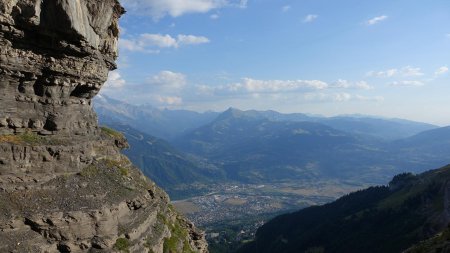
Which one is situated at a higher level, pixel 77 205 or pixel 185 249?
pixel 77 205

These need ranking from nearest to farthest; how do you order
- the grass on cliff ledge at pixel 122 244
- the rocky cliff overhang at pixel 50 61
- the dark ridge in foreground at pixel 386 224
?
the rocky cliff overhang at pixel 50 61 → the grass on cliff ledge at pixel 122 244 → the dark ridge in foreground at pixel 386 224

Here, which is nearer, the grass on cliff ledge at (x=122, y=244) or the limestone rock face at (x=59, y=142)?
the limestone rock face at (x=59, y=142)

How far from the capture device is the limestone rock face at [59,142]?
29.3m

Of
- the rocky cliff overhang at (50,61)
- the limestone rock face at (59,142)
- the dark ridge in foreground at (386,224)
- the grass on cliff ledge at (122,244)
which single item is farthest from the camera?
the dark ridge in foreground at (386,224)

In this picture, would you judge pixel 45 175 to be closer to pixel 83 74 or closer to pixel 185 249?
pixel 83 74

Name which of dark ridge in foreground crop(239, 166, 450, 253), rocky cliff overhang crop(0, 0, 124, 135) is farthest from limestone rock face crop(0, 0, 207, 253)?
dark ridge in foreground crop(239, 166, 450, 253)

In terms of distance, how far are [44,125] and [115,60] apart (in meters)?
11.7

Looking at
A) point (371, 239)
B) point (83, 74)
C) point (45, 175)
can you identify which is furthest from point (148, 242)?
point (371, 239)

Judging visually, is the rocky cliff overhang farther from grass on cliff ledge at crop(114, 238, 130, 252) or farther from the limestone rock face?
grass on cliff ledge at crop(114, 238, 130, 252)

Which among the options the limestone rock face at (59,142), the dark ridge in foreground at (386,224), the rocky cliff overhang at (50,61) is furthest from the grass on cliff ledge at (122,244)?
→ the dark ridge in foreground at (386,224)

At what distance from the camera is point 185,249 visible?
48.0 metres

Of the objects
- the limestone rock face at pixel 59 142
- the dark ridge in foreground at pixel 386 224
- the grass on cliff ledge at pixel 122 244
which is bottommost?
the dark ridge in foreground at pixel 386 224

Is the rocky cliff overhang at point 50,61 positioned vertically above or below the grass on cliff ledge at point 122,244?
above

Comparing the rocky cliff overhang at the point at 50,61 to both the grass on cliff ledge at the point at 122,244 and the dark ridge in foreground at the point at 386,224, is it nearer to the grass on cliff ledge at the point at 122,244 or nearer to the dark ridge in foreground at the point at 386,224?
the grass on cliff ledge at the point at 122,244
